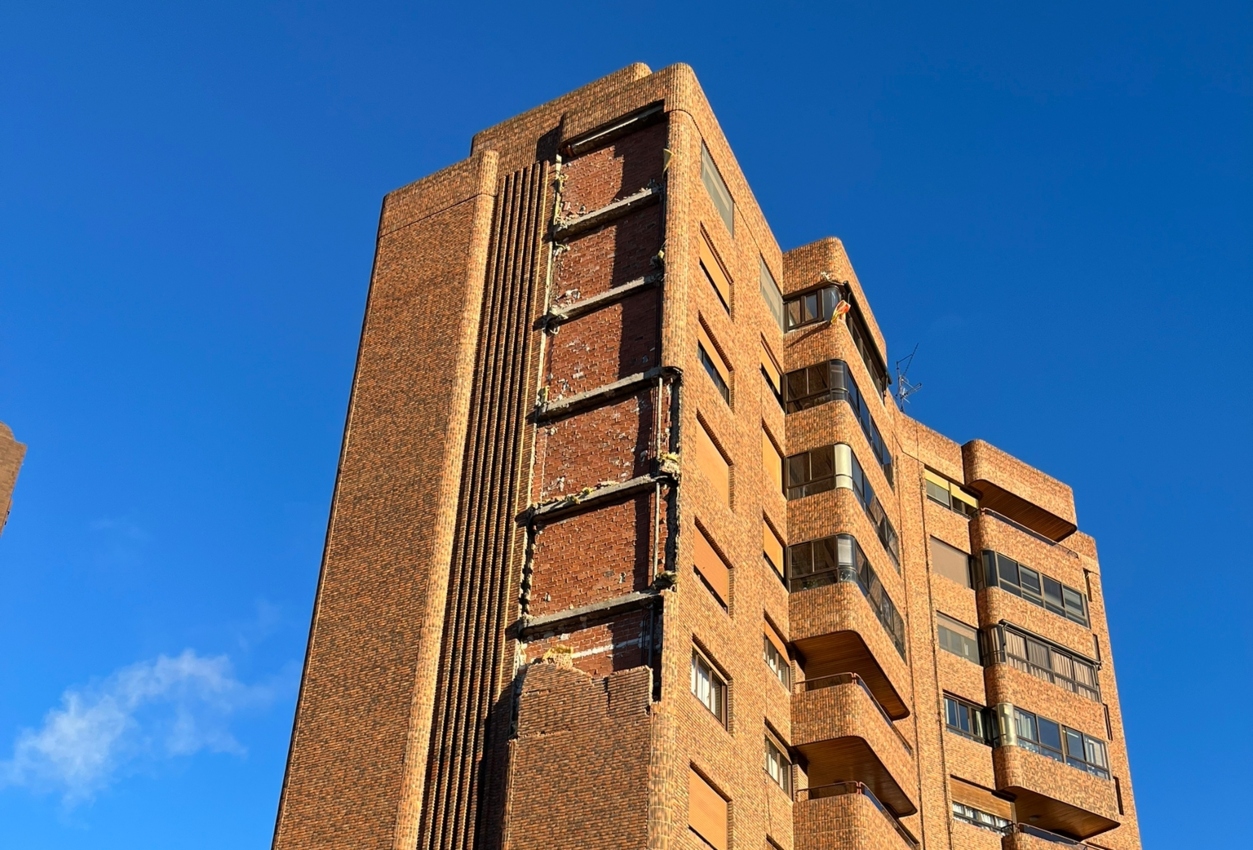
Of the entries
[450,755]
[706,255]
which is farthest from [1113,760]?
[450,755]

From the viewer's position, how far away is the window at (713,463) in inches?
1238

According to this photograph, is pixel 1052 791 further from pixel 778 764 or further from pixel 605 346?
pixel 605 346

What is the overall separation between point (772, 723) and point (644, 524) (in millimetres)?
6405

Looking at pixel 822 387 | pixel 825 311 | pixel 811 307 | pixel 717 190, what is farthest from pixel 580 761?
pixel 811 307

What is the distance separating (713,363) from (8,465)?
23.1 metres

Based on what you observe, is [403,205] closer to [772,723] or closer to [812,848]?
[772,723]

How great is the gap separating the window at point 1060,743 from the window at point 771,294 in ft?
43.5

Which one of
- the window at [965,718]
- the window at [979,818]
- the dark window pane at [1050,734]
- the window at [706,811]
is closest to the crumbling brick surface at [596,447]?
the window at [706,811]

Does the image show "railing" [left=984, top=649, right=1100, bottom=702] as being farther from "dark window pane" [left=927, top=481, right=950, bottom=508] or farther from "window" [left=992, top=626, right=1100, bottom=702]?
"dark window pane" [left=927, top=481, right=950, bottom=508]

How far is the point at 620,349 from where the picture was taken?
106 ft

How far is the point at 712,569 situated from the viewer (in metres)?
30.7

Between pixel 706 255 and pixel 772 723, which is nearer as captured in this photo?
pixel 772 723

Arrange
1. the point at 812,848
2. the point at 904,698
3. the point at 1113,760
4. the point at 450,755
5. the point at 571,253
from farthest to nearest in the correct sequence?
the point at 1113,760 → the point at 904,698 → the point at 571,253 → the point at 812,848 → the point at 450,755

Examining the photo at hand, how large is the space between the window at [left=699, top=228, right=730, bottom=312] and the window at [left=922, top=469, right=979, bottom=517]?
487 inches
